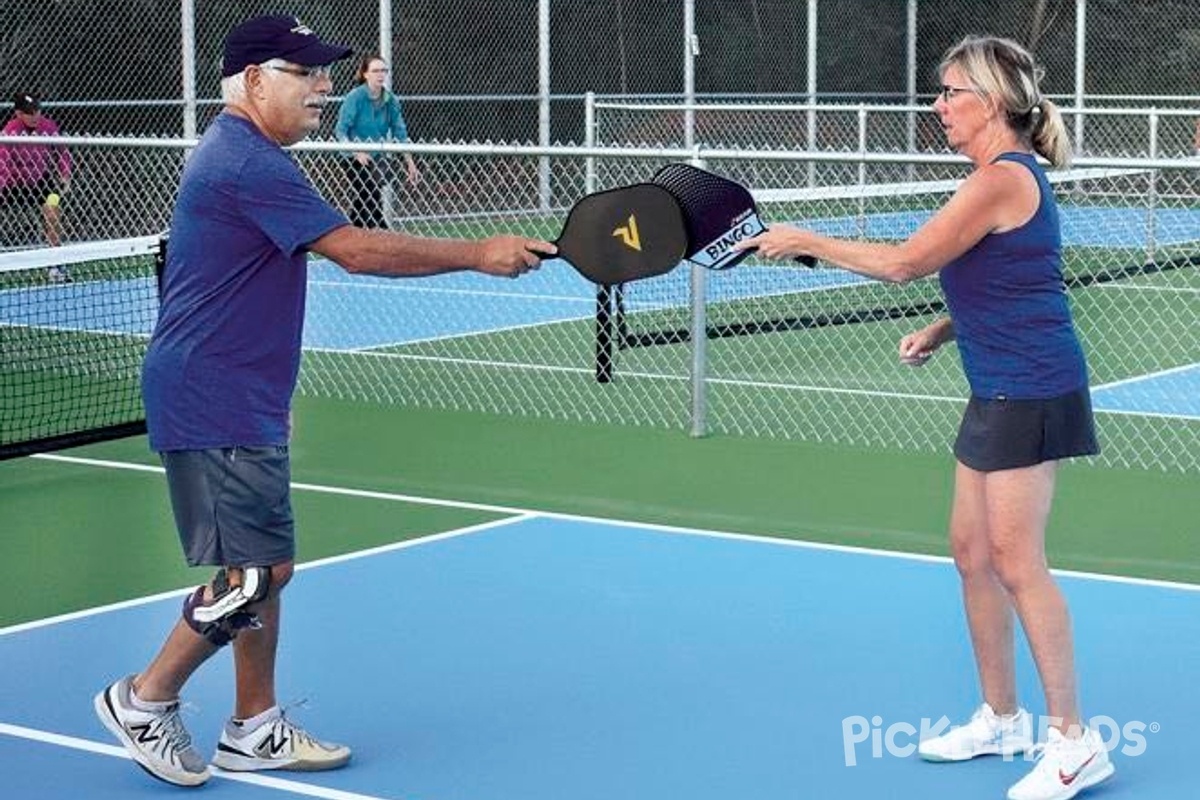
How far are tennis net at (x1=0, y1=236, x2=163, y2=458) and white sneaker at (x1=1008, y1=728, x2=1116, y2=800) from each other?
430cm

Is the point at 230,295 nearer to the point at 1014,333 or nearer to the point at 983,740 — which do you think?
the point at 1014,333

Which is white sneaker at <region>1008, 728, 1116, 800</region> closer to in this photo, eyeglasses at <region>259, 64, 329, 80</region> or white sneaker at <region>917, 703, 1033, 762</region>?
white sneaker at <region>917, 703, 1033, 762</region>

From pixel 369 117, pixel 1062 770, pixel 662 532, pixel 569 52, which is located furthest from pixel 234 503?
pixel 569 52

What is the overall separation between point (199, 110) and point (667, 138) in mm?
5835

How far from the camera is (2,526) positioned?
975 cm

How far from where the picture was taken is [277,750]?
628 cm

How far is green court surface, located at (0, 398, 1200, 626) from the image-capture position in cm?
901

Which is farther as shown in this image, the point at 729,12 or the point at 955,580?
the point at 729,12

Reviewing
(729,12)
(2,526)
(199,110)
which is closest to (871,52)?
(729,12)

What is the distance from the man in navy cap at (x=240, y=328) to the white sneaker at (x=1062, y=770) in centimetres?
179

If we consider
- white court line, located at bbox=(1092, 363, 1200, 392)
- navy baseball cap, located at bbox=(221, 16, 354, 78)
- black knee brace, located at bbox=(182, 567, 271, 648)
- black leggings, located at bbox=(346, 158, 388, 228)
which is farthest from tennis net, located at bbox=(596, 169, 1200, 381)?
black knee brace, located at bbox=(182, 567, 271, 648)

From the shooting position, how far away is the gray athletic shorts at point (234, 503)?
19.9ft

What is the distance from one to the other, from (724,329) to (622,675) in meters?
5.59

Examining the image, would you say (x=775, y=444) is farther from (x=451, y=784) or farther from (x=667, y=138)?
(x=667, y=138)
